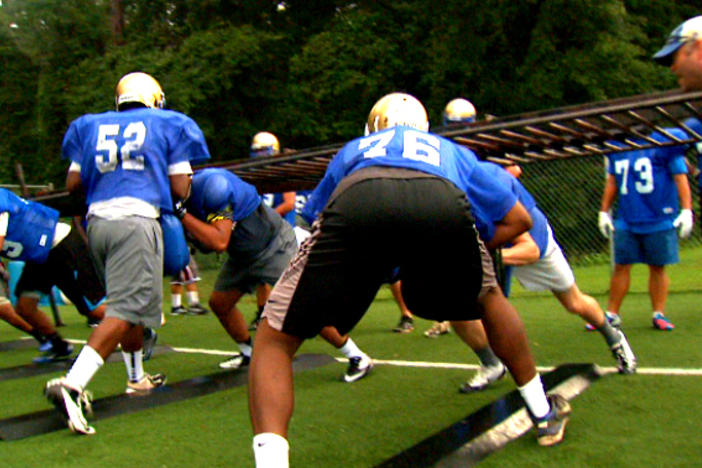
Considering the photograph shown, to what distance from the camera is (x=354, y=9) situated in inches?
776

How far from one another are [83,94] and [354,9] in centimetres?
723

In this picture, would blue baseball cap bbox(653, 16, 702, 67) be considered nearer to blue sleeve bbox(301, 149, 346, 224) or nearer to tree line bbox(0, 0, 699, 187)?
blue sleeve bbox(301, 149, 346, 224)

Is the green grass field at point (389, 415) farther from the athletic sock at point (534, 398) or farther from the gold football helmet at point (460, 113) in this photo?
the gold football helmet at point (460, 113)

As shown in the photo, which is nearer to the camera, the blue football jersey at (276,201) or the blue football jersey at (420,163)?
the blue football jersey at (420,163)

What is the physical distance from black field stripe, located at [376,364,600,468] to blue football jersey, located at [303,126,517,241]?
3.06 ft

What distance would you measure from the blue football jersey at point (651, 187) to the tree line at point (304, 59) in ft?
31.7

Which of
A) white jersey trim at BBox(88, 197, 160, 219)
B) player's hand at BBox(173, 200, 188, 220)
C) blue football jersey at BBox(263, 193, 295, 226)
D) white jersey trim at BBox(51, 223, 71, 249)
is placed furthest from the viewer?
blue football jersey at BBox(263, 193, 295, 226)

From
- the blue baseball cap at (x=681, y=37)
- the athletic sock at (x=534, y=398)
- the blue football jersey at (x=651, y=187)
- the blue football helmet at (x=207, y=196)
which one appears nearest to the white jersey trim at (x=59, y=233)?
the blue football helmet at (x=207, y=196)

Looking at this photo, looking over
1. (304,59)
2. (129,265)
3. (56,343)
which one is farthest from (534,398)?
(304,59)

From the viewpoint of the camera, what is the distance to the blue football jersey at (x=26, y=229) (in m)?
4.76

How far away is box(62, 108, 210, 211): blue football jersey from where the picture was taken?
3.87 m

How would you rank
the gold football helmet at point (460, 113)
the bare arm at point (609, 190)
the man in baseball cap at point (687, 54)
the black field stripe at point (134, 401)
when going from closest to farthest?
1. the man in baseball cap at point (687, 54)
2. the black field stripe at point (134, 401)
3. the bare arm at point (609, 190)
4. the gold football helmet at point (460, 113)

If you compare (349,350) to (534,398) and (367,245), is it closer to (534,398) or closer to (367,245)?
(534,398)

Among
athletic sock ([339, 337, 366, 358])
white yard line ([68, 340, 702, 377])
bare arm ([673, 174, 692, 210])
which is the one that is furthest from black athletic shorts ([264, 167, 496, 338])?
bare arm ([673, 174, 692, 210])
